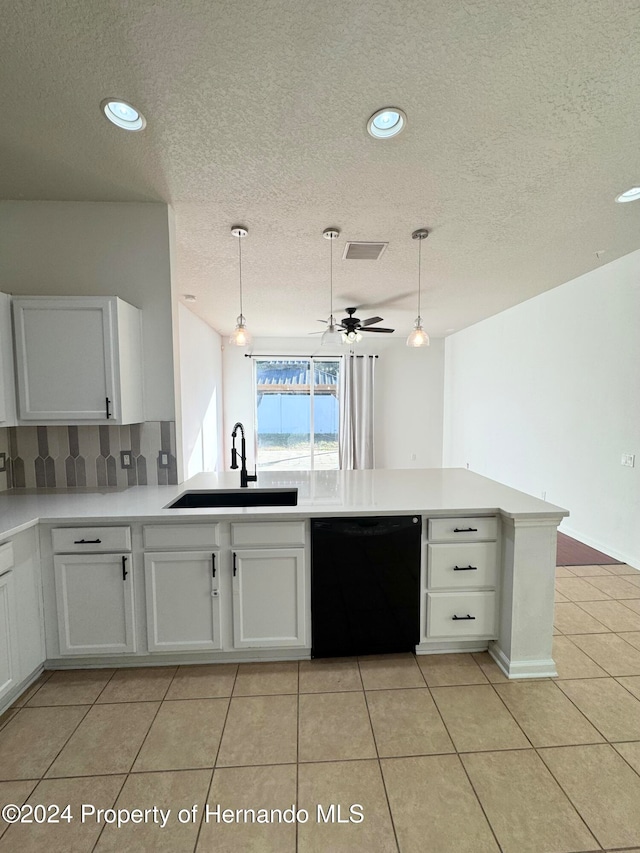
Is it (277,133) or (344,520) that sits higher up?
(277,133)

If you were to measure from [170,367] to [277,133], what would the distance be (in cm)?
152

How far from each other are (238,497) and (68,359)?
131cm

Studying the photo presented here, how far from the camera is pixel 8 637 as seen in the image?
1790mm

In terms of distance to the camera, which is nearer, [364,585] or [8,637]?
[8,637]

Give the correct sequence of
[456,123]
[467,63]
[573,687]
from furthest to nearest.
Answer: [573,687] → [456,123] → [467,63]

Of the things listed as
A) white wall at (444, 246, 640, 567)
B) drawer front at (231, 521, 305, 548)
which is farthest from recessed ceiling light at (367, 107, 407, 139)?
white wall at (444, 246, 640, 567)

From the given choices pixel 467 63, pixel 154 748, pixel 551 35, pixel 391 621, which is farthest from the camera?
pixel 391 621

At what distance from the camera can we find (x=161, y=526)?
1989 millimetres

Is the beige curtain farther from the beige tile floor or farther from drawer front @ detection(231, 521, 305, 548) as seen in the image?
drawer front @ detection(231, 521, 305, 548)

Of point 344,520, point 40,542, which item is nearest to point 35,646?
point 40,542

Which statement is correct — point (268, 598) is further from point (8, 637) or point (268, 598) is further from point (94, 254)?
point (94, 254)

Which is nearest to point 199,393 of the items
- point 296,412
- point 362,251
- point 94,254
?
point 296,412

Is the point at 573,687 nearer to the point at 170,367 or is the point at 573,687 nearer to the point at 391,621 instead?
the point at 391,621

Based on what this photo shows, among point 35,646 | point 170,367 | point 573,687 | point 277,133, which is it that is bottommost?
point 573,687
